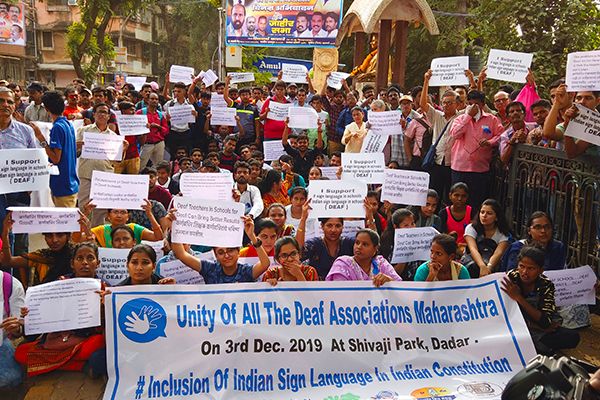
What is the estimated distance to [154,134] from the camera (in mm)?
9961

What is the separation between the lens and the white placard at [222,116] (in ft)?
34.8

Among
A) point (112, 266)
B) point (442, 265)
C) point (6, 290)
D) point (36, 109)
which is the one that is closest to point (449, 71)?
point (442, 265)

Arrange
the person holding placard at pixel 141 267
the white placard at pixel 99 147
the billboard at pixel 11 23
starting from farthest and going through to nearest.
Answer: the billboard at pixel 11 23, the white placard at pixel 99 147, the person holding placard at pixel 141 267

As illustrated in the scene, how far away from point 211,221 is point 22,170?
1899 mm

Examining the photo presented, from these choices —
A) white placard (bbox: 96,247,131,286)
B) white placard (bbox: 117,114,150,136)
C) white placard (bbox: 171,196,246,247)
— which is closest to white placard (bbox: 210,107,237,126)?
white placard (bbox: 117,114,150,136)

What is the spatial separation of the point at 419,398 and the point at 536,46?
21.9 feet

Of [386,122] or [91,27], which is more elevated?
[91,27]

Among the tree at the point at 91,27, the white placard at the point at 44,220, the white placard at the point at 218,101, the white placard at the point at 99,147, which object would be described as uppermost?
the tree at the point at 91,27

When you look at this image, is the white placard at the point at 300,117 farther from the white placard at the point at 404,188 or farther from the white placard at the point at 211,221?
the white placard at the point at 211,221

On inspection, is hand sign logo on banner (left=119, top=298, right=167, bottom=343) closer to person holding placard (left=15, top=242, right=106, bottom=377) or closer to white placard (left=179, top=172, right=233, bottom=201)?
person holding placard (left=15, top=242, right=106, bottom=377)

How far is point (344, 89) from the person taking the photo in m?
11.0

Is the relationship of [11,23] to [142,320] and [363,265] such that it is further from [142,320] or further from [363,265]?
[142,320]

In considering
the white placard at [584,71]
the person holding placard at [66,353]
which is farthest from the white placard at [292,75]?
the person holding placard at [66,353]

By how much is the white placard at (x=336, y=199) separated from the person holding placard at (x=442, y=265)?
85 centimetres
